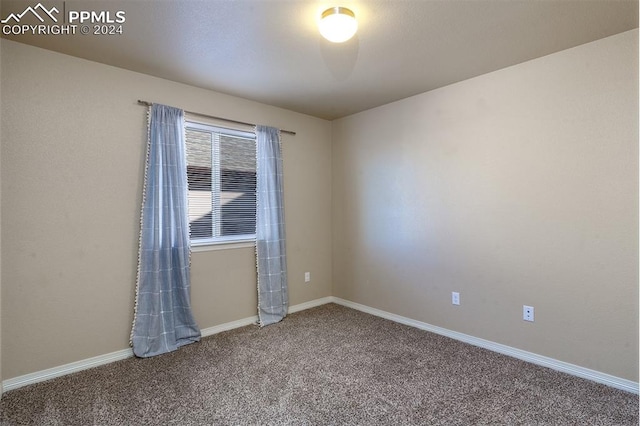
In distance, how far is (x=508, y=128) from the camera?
113 inches

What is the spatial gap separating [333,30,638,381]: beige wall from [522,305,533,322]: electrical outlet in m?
0.04

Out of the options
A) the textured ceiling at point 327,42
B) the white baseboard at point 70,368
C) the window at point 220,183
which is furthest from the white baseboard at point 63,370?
the textured ceiling at point 327,42

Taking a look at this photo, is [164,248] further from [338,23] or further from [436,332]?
[436,332]

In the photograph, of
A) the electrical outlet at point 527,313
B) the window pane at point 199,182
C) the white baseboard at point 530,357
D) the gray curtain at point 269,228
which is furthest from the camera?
the gray curtain at point 269,228

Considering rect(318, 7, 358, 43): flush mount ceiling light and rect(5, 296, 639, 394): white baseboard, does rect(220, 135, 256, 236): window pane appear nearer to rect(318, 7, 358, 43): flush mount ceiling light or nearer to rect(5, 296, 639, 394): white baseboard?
rect(5, 296, 639, 394): white baseboard

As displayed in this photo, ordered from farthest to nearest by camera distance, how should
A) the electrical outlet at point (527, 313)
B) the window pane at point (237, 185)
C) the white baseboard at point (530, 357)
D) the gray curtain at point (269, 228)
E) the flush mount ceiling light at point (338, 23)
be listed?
1. the gray curtain at point (269, 228)
2. the window pane at point (237, 185)
3. the electrical outlet at point (527, 313)
4. the white baseboard at point (530, 357)
5. the flush mount ceiling light at point (338, 23)

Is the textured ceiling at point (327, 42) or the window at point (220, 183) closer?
the textured ceiling at point (327, 42)

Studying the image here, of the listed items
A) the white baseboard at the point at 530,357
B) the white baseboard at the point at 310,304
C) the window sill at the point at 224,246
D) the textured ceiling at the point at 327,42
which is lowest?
the white baseboard at the point at 530,357

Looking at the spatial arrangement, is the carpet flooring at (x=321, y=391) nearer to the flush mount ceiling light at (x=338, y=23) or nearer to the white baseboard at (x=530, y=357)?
the white baseboard at (x=530, y=357)

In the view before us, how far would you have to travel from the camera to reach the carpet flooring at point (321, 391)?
6.63ft

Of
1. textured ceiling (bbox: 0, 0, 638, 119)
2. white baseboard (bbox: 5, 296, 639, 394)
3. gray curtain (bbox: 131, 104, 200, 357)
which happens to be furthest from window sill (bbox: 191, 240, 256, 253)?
textured ceiling (bbox: 0, 0, 638, 119)

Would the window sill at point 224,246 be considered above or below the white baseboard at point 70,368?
above

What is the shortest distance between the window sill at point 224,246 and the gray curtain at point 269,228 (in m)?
0.11

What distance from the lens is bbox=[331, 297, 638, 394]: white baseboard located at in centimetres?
235
